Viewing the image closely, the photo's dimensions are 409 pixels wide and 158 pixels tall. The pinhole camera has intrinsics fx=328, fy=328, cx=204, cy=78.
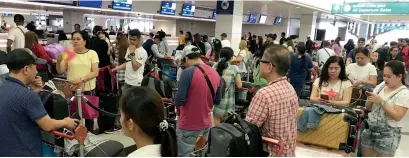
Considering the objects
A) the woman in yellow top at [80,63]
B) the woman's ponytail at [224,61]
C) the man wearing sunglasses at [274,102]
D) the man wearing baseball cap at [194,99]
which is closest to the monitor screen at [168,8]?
the woman in yellow top at [80,63]

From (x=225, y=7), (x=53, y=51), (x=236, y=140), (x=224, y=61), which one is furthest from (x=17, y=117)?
(x=225, y=7)

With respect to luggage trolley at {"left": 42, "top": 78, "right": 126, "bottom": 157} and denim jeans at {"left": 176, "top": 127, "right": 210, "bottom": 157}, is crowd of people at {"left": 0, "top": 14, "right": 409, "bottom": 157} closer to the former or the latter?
denim jeans at {"left": 176, "top": 127, "right": 210, "bottom": 157}

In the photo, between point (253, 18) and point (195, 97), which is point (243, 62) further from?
point (253, 18)

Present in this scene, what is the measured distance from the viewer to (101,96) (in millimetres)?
5160

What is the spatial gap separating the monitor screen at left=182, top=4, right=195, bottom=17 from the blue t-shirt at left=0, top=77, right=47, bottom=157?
12326mm

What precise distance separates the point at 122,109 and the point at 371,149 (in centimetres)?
278

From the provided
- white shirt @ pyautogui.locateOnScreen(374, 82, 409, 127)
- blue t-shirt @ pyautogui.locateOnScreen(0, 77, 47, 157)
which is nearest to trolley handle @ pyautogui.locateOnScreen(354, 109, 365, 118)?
white shirt @ pyautogui.locateOnScreen(374, 82, 409, 127)

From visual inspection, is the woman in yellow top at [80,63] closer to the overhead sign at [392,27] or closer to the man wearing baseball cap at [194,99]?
the man wearing baseball cap at [194,99]

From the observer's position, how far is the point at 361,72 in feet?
14.9

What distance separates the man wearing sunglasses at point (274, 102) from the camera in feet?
6.86

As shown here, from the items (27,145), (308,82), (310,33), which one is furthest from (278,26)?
(27,145)

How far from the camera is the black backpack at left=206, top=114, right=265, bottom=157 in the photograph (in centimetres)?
197

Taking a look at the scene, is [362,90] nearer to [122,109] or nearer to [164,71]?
[122,109]

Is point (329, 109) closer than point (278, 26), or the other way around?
point (329, 109)
